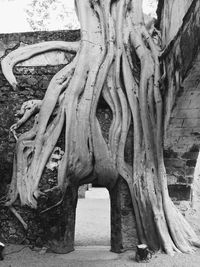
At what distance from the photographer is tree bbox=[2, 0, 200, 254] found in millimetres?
3008

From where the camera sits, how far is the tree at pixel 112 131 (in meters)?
3.01

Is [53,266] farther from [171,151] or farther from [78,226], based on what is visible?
[78,226]

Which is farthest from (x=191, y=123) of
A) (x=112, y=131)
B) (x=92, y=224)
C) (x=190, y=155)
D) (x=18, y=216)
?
(x=92, y=224)

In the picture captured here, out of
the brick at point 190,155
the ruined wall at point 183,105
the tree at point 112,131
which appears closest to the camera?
the ruined wall at point 183,105

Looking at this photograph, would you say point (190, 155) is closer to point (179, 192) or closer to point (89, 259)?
point (179, 192)

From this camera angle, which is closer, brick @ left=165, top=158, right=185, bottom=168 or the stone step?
brick @ left=165, top=158, right=185, bottom=168

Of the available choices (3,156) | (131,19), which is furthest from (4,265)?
(131,19)

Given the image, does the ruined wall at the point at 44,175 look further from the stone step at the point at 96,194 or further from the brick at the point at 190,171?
the stone step at the point at 96,194

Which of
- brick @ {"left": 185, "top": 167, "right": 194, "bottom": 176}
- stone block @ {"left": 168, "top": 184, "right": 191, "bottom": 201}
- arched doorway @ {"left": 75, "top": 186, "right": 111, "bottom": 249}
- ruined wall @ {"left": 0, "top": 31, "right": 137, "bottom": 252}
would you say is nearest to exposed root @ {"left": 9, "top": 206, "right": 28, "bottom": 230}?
ruined wall @ {"left": 0, "top": 31, "right": 137, "bottom": 252}

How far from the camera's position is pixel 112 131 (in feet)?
10.5

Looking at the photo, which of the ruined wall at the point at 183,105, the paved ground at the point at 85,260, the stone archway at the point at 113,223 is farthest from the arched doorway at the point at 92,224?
the ruined wall at the point at 183,105

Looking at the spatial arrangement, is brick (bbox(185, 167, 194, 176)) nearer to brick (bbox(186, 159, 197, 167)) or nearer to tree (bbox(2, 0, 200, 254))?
brick (bbox(186, 159, 197, 167))

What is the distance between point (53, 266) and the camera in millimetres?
2715

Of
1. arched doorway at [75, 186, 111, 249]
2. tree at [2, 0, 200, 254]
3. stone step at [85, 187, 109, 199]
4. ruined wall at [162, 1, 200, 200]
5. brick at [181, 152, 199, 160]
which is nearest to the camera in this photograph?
ruined wall at [162, 1, 200, 200]
